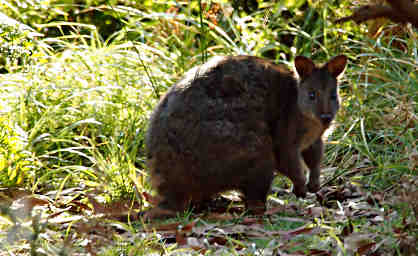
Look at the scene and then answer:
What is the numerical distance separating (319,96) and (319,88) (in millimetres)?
72

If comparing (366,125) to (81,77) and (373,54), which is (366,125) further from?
(81,77)

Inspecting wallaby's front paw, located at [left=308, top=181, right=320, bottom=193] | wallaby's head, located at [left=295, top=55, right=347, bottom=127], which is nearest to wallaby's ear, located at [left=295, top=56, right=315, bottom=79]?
wallaby's head, located at [left=295, top=55, right=347, bottom=127]

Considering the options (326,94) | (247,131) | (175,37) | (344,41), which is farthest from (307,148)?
(175,37)

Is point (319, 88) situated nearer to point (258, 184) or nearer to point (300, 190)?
point (300, 190)

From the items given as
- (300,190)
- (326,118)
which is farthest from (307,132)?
(300,190)

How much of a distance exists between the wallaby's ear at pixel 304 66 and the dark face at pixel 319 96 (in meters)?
0.04

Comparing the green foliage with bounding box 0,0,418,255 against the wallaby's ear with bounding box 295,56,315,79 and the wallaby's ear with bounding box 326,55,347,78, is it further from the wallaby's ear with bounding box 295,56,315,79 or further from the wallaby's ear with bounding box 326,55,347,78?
the wallaby's ear with bounding box 295,56,315,79

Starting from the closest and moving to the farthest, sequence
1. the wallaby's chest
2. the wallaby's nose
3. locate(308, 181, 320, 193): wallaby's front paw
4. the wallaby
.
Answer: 1. the wallaby
2. the wallaby's nose
3. the wallaby's chest
4. locate(308, 181, 320, 193): wallaby's front paw

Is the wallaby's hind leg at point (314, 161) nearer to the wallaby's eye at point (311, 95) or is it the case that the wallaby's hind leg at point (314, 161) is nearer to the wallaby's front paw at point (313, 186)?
the wallaby's front paw at point (313, 186)

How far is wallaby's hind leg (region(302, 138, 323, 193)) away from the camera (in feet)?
15.1

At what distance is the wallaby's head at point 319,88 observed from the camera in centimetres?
433

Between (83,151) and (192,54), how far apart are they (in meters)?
1.91

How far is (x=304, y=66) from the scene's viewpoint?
14.6ft

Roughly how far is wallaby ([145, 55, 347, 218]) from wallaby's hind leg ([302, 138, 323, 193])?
0.16 metres
